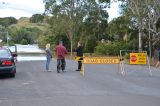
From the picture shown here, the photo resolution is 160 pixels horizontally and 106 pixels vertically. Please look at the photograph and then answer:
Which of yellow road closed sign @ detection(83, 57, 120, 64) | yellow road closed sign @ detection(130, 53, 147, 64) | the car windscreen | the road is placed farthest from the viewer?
yellow road closed sign @ detection(130, 53, 147, 64)

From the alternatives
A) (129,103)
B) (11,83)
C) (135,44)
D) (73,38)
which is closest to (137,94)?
(129,103)

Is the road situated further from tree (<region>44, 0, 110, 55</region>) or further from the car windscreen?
tree (<region>44, 0, 110, 55</region>)

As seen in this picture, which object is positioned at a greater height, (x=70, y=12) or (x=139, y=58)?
(x=70, y=12)

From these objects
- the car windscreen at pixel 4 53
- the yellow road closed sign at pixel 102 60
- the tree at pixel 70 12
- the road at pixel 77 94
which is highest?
the tree at pixel 70 12

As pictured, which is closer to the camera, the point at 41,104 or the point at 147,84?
the point at 41,104

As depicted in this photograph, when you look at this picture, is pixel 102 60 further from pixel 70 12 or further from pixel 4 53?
pixel 70 12

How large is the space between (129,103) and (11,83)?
24.2 feet

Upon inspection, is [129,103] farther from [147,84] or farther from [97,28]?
[97,28]

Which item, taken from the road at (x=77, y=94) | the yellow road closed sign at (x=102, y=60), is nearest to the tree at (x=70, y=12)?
the yellow road closed sign at (x=102, y=60)

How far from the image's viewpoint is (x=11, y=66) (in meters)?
20.8

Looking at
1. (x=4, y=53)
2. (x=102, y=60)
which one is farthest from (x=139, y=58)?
(x=4, y=53)

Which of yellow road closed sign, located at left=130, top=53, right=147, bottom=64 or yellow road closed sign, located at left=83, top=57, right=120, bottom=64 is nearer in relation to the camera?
yellow road closed sign, located at left=83, top=57, right=120, bottom=64

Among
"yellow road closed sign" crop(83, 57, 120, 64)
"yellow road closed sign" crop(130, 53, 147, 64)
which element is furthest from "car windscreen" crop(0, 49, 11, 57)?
"yellow road closed sign" crop(130, 53, 147, 64)

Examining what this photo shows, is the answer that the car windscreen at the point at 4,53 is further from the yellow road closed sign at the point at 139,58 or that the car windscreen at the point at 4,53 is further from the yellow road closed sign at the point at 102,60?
the yellow road closed sign at the point at 139,58
